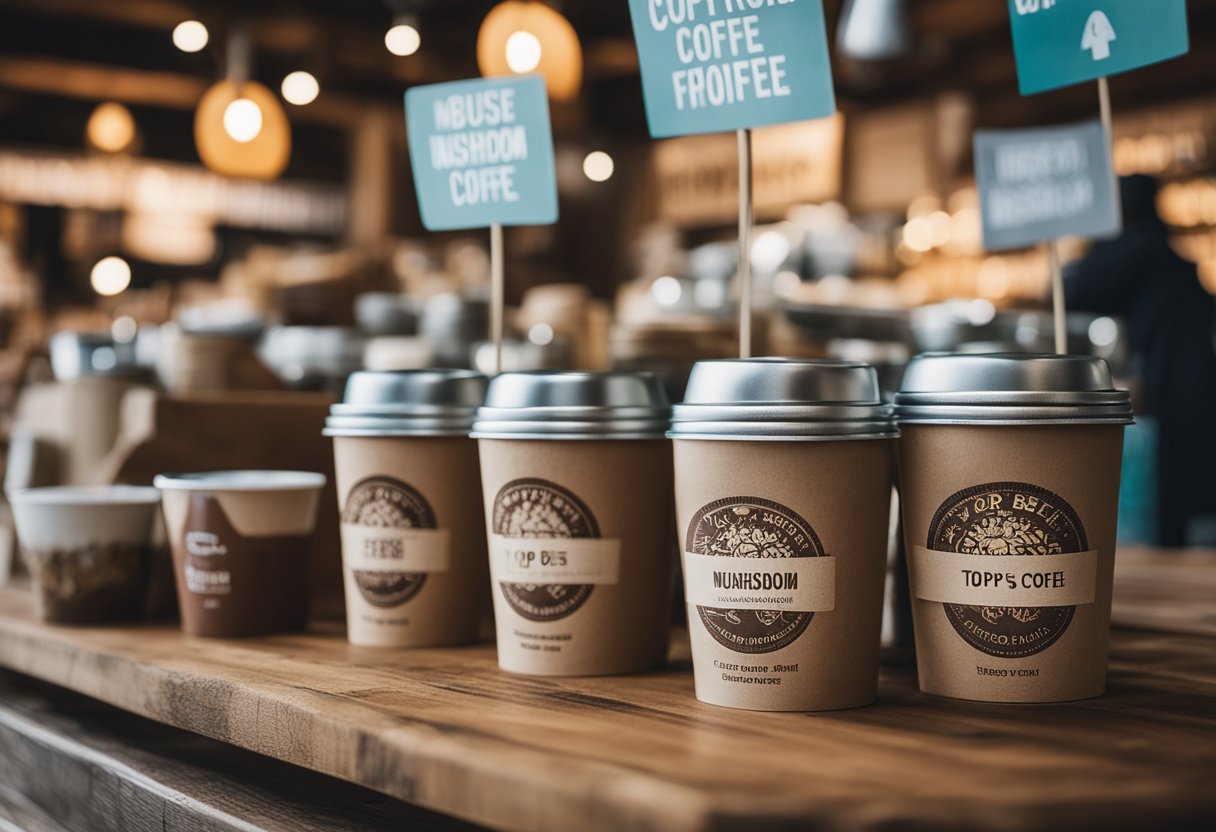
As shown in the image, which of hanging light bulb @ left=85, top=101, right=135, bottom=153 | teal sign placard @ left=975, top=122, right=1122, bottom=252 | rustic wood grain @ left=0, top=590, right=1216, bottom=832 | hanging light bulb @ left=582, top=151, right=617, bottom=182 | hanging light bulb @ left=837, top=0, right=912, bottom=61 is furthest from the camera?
hanging light bulb @ left=582, top=151, right=617, bottom=182

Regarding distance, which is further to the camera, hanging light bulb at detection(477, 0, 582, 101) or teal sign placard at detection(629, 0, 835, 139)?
hanging light bulb at detection(477, 0, 582, 101)

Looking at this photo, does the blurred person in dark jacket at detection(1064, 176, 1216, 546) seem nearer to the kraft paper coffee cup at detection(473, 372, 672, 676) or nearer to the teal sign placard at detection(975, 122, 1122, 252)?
the teal sign placard at detection(975, 122, 1122, 252)

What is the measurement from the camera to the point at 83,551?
1.56m

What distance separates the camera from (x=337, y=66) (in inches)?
348

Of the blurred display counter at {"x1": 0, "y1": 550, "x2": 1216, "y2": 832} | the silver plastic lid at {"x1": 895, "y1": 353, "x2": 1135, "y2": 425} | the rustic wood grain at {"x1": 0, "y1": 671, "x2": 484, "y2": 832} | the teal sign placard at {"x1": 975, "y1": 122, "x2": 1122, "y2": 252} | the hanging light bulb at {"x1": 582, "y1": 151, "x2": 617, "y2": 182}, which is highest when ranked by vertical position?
the hanging light bulb at {"x1": 582, "y1": 151, "x2": 617, "y2": 182}

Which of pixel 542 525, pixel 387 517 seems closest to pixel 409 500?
pixel 387 517

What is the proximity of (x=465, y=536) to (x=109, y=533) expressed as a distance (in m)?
0.49

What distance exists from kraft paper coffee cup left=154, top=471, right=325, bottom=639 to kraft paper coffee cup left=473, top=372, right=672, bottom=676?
1.12ft

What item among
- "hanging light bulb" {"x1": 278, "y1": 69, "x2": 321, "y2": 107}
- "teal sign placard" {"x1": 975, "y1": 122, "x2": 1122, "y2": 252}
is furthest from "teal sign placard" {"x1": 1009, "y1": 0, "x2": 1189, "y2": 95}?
"hanging light bulb" {"x1": 278, "y1": 69, "x2": 321, "y2": 107}

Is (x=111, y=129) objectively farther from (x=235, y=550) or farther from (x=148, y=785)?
(x=148, y=785)

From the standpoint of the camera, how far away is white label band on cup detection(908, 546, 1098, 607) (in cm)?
104

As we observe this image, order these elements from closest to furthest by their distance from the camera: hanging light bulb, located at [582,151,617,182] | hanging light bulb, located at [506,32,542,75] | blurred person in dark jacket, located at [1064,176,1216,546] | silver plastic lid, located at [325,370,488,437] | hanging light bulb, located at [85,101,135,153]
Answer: silver plastic lid, located at [325,370,488,437] < blurred person in dark jacket, located at [1064,176,1216,546] < hanging light bulb, located at [506,32,542,75] < hanging light bulb, located at [85,101,135,153] < hanging light bulb, located at [582,151,617,182]

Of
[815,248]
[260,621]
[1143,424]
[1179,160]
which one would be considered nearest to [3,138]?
[815,248]

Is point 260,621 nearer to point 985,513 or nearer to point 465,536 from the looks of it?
point 465,536
